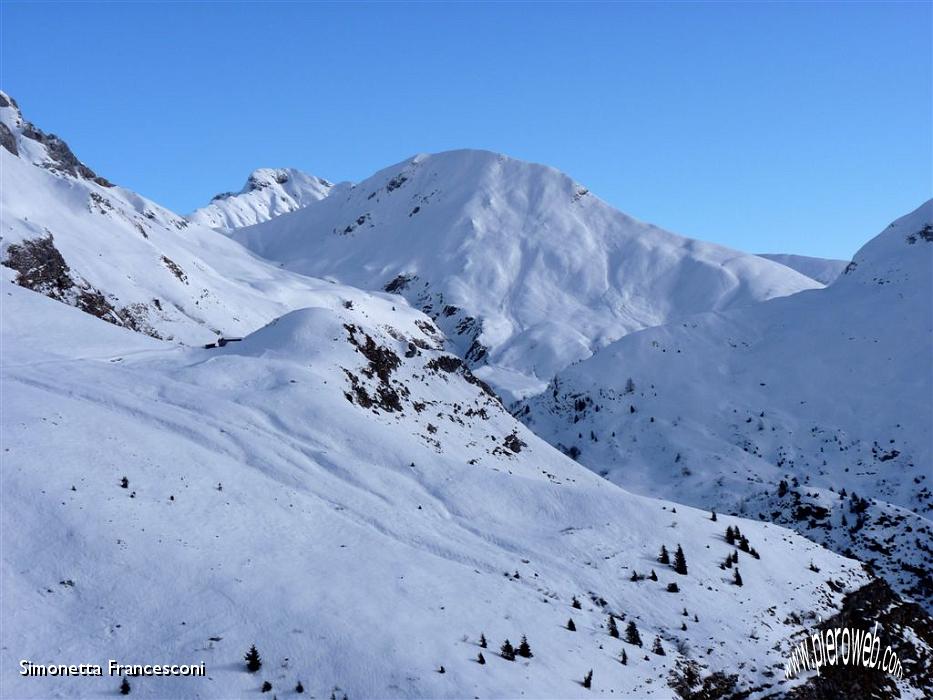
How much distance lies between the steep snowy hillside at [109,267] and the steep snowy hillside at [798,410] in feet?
120

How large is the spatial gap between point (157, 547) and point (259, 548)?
9.11 feet

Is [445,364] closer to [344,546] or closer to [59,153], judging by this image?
[344,546]

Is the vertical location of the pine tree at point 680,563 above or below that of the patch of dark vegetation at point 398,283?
below

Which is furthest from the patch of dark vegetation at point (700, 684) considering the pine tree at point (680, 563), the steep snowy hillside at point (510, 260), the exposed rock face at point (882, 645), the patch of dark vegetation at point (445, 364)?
the steep snowy hillside at point (510, 260)

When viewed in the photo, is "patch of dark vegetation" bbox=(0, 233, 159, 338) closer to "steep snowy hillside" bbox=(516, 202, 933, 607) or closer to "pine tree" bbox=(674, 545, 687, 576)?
"steep snowy hillside" bbox=(516, 202, 933, 607)

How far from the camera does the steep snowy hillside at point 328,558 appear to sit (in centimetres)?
1672

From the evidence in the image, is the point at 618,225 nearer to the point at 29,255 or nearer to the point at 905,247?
the point at 905,247

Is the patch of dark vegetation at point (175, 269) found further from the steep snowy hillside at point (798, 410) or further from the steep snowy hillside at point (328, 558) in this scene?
the steep snowy hillside at point (328, 558)

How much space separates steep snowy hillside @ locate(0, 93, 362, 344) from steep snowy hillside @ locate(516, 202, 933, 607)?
3645cm

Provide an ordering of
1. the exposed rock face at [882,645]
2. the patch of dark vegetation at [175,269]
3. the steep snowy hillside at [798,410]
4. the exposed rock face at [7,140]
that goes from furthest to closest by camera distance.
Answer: the exposed rock face at [7,140] < the patch of dark vegetation at [175,269] < the steep snowy hillside at [798,410] < the exposed rock face at [882,645]

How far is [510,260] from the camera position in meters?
146

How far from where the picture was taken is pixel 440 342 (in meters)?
115

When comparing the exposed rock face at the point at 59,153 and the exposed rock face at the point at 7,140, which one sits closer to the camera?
the exposed rock face at the point at 7,140

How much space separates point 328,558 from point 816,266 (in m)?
186
